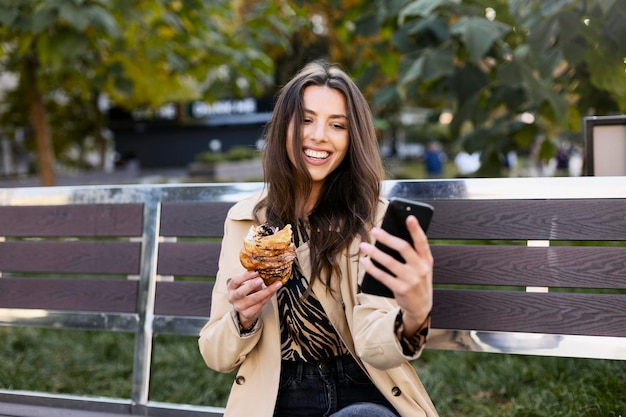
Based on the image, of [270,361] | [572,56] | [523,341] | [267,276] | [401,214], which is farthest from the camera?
[572,56]

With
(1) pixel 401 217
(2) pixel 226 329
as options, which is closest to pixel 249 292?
(2) pixel 226 329

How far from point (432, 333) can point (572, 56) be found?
176 cm

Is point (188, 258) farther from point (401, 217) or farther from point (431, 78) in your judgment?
point (431, 78)

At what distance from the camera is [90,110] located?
28.7 m

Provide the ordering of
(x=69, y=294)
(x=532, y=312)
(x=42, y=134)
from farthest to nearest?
(x=42, y=134)
(x=69, y=294)
(x=532, y=312)

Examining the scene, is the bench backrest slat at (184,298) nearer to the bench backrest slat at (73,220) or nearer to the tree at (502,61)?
the bench backrest slat at (73,220)

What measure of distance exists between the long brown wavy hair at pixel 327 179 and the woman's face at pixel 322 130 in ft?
0.07

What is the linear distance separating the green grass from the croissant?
1.86 metres

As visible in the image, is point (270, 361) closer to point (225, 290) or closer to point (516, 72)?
point (225, 290)

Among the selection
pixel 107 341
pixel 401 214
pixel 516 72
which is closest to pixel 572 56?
pixel 516 72

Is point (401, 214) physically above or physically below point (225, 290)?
above

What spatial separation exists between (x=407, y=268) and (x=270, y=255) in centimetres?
48

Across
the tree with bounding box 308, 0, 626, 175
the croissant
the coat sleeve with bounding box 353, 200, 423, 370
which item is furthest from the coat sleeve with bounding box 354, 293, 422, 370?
the tree with bounding box 308, 0, 626, 175

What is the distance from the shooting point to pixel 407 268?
163cm
